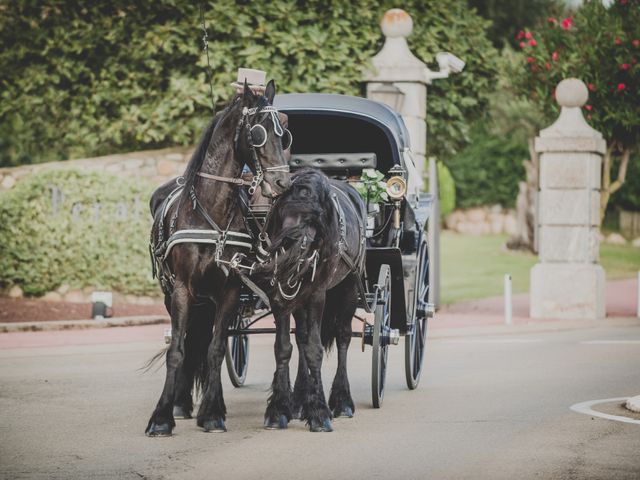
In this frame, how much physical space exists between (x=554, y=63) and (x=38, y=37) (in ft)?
30.6

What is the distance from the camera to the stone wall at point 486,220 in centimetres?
4194

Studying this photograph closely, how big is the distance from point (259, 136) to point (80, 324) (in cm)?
879

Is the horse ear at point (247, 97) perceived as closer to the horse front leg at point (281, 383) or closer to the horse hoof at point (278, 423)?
the horse front leg at point (281, 383)

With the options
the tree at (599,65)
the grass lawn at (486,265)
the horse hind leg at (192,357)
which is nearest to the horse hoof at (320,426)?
the horse hind leg at (192,357)

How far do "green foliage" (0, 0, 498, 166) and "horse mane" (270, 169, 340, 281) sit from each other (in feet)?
34.9

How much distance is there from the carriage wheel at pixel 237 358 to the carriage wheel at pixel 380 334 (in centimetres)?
150

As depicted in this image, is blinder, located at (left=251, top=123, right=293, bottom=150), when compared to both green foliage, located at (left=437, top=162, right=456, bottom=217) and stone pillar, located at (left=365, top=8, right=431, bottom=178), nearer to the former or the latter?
stone pillar, located at (left=365, top=8, right=431, bottom=178)

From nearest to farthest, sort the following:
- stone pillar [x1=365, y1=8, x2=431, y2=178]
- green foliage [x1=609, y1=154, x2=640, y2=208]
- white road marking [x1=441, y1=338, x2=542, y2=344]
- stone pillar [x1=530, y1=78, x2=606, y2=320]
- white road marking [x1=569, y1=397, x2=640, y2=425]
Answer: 1. white road marking [x1=569, y1=397, x2=640, y2=425]
2. white road marking [x1=441, y1=338, x2=542, y2=344]
3. stone pillar [x1=365, y1=8, x2=431, y2=178]
4. stone pillar [x1=530, y1=78, x2=606, y2=320]
5. green foliage [x1=609, y1=154, x2=640, y2=208]

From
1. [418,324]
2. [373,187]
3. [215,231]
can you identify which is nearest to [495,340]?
[418,324]

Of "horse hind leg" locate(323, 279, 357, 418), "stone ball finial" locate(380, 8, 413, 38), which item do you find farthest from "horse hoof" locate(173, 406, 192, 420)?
"stone ball finial" locate(380, 8, 413, 38)

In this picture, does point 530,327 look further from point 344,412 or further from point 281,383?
point 281,383

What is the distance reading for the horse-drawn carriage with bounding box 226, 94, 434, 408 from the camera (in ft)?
34.8

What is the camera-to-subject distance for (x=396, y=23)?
758 inches

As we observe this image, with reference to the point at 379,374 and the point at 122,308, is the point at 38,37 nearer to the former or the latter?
the point at 122,308
